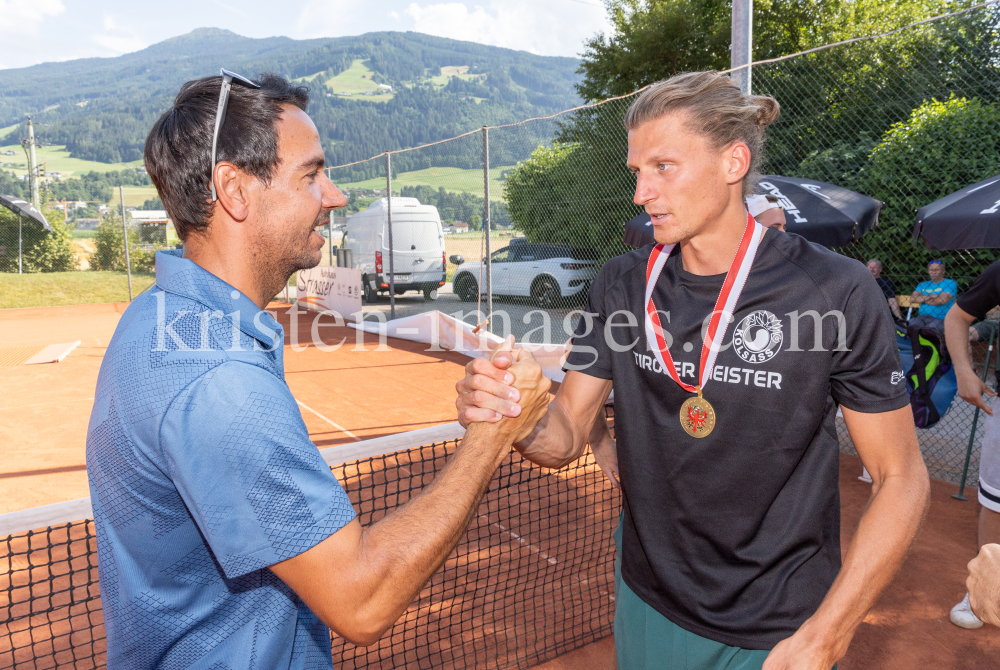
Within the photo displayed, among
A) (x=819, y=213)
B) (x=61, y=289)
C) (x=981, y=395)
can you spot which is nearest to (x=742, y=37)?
(x=819, y=213)

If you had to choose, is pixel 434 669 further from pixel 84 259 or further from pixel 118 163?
pixel 118 163

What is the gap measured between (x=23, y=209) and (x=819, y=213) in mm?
27787

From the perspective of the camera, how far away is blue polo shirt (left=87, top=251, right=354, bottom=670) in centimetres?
116

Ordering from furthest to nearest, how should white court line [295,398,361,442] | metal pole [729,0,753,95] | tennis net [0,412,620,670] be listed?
white court line [295,398,361,442], metal pole [729,0,753,95], tennis net [0,412,620,670]

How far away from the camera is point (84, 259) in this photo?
28.6 m

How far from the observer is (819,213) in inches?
263

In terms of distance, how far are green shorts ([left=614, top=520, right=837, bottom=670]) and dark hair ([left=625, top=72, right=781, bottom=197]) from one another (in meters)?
1.27

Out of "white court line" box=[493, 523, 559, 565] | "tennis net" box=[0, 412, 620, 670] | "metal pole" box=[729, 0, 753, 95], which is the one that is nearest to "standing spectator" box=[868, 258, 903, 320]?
"metal pole" box=[729, 0, 753, 95]

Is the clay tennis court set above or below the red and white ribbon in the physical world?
below

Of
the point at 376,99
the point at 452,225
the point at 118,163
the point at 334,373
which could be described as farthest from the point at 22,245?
the point at 376,99

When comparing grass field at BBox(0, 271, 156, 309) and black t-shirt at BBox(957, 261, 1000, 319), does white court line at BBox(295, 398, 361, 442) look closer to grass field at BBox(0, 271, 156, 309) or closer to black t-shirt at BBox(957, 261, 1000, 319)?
black t-shirt at BBox(957, 261, 1000, 319)

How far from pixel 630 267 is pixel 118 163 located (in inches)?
5842

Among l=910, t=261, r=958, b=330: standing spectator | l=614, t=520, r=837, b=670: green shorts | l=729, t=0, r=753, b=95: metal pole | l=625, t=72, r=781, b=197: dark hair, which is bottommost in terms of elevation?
l=614, t=520, r=837, b=670: green shorts

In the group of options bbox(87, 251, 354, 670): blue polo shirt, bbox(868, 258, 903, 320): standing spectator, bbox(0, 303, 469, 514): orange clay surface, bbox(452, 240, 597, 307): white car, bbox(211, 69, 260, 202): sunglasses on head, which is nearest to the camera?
bbox(87, 251, 354, 670): blue polo shirt
